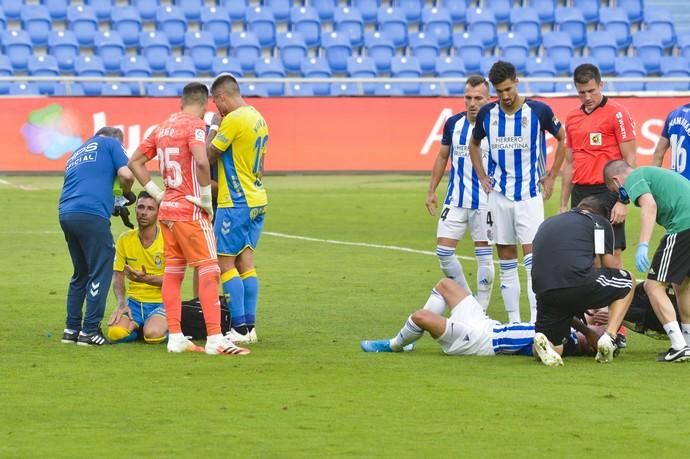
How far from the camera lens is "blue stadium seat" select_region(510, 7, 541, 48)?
33.7 metres

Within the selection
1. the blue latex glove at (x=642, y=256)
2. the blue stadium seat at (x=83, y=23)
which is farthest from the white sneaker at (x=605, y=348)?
the blue stadium seat at (x=83, y=23)

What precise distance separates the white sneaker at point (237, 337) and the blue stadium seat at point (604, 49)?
24.0 m

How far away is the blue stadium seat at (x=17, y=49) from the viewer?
30.4 m

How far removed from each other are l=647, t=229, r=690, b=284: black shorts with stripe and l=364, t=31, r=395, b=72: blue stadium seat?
22802 millimetres

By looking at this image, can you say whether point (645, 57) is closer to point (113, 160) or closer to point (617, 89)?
point (617, 89)

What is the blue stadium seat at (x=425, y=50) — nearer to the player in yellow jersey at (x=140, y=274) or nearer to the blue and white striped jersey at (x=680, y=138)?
the blue and white striped jersey at (x=680, y=138)

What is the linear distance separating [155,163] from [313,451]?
67.9 feet

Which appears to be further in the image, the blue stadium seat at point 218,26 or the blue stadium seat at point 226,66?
the blue stadium seat at point 218,26

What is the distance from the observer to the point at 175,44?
3192 centimetres

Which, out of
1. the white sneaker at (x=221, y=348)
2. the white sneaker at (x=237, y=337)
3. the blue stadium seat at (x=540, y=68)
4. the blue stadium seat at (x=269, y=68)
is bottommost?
the white sneaker at (x=237, y=337)

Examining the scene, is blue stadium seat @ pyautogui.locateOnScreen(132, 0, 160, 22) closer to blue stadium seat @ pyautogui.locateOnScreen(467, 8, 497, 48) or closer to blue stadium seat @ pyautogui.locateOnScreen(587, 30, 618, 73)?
blue stadium seat @ pyautogui.locateOnScreen(467, 8, 497, 48)

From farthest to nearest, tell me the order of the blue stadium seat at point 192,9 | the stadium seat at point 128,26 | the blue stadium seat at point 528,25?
the blue stadium seat at point 528,25
the blue stadium seat at point 192,9
the stadium seat at point 128,26

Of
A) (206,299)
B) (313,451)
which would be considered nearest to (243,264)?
(206,299)

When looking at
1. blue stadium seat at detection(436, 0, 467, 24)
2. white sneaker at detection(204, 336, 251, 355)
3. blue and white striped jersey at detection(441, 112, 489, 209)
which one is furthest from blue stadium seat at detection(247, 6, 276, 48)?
white sneaker at detection(204, 336, 251, 355)
